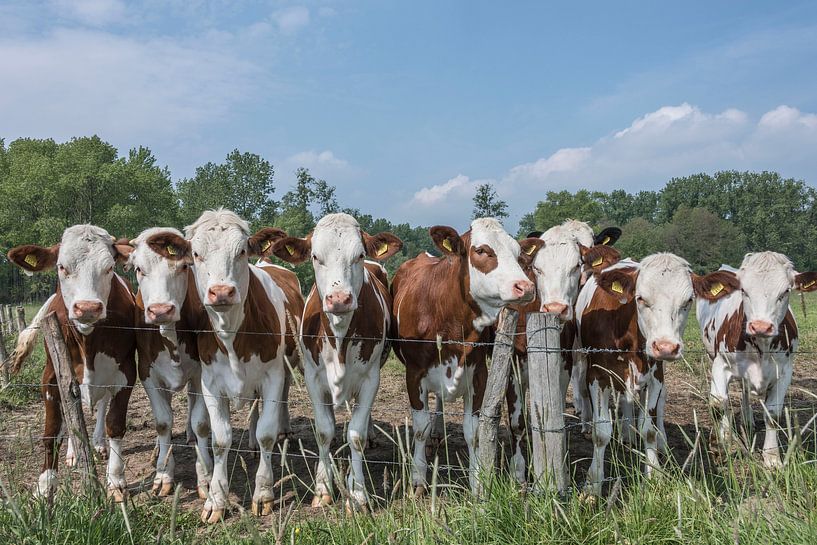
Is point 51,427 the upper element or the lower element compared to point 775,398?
upper

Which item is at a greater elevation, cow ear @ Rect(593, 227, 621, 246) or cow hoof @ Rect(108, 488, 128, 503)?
cow ear @ Rect(593, 227, 621, 246)

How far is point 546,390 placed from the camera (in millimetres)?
3793

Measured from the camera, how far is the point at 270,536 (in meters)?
3.77

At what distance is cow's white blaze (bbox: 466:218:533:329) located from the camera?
5.11 m

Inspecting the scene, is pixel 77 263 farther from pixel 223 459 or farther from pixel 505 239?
pixel 505 239

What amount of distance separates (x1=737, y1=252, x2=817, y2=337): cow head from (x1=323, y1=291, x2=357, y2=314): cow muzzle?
3.88 meters

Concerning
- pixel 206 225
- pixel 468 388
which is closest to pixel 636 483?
pixel 468 388

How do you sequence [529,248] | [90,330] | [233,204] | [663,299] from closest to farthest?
[90,330], [663,299], [529,248], [233,204]

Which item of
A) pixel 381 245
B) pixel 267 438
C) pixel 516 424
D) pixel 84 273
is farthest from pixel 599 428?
pixel 84 273

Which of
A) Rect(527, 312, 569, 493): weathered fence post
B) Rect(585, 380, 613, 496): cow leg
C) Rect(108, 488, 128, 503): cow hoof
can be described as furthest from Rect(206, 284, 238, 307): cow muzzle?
Rect(585, 380, 613, 496): cow leg

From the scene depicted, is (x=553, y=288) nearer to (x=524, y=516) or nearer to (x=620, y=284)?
(x=620, y=284)

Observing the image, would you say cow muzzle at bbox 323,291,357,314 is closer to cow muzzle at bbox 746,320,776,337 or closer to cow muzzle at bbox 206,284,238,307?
cow muzzle at bbox 206,284,238,307

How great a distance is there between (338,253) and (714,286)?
12.1ft

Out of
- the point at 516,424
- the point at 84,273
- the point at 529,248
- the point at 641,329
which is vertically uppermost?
the point at 84,273
